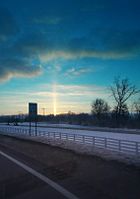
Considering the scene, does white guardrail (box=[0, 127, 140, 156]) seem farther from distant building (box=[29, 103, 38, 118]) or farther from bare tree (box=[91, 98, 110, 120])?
bare tree (box=[91, 98, 110, 120])

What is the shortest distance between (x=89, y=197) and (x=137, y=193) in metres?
1.22

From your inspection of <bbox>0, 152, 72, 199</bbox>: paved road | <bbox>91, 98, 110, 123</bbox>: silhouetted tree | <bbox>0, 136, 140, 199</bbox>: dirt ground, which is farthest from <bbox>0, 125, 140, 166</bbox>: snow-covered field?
<bbox>91, 98, 110, 123</bbox>: silhouetted tree

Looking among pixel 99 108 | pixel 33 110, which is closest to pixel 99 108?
pixel 99 108

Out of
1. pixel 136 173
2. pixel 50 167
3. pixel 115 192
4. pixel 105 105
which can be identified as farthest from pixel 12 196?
pixel 105 105

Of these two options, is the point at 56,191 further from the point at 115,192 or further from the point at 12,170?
the point at 12,170

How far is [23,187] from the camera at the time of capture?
990cm

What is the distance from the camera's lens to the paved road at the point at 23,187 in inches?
343

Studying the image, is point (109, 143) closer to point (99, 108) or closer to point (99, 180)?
point (99, 180)

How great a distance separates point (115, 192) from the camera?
349 inches

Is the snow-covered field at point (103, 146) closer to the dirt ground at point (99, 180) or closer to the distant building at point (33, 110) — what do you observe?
the dirt ground at point (99, 180)

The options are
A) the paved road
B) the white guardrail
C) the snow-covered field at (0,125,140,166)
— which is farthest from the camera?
the white guardrail

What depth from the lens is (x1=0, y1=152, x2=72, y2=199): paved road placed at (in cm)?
870

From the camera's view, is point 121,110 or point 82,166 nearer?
point 82,166

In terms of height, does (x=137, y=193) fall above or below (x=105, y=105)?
below
